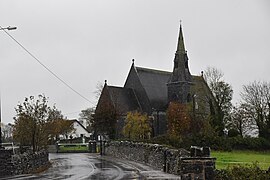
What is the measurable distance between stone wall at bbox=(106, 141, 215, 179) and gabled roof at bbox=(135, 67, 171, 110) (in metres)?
32.6

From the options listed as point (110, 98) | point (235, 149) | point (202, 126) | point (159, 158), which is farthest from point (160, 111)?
point (159, 158)

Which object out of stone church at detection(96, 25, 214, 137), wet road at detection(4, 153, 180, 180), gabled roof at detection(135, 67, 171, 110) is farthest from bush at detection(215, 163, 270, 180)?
gabled roof at detection(135, 67, 171, 110)

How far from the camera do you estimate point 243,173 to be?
11.9 metres

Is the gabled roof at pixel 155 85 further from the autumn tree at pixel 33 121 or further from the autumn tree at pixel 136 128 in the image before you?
the autumn tree at pixel 33 121

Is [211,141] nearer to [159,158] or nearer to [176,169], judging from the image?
[159,158]

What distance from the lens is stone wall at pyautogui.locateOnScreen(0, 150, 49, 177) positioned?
2478cm

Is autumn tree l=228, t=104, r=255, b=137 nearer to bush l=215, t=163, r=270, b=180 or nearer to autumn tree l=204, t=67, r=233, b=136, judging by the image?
autumn tree l=204, t=67, r=233, b=136

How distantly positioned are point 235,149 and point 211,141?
3.34m

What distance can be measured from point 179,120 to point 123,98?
76.1 feet

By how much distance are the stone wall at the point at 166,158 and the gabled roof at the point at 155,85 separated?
32.6 metres

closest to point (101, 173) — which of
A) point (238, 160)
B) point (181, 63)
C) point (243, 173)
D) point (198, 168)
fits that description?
point (238, 160)

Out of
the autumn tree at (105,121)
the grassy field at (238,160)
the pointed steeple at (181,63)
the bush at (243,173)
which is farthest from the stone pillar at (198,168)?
the pointed steeple at (181,63)

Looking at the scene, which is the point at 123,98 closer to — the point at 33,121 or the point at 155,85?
the point at 155,85

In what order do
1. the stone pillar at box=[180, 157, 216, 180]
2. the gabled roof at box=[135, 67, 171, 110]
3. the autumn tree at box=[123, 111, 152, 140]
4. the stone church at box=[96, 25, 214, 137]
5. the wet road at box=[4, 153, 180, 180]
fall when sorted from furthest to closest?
the gabled roof at box=[135, 67, 171, 110] < the stone church at box=[96, 25, 214, 137] < the autumn tree at box=[123, 111, 152, 140] < the wet road at box=[4, 153, 180, 180] < the stone pillar at box=[180, 157, 216, 180]
